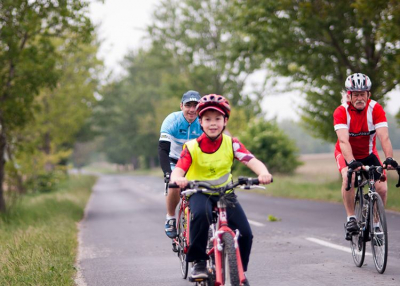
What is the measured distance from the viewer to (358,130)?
695 centimetres

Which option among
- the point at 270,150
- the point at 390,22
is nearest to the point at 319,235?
the point at 390,22

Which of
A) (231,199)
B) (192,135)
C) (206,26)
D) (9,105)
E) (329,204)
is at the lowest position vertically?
(329,204)

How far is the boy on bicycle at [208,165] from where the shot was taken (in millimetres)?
5062

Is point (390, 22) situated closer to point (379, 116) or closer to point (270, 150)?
point (379, 116)

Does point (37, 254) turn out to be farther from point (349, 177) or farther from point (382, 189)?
point (382, 189)

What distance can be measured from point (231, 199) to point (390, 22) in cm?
1039

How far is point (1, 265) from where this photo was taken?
7.09 metres

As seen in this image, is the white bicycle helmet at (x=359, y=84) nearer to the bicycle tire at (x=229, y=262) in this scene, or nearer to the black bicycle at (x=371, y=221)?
the black bicycle at (x=371, y=221)

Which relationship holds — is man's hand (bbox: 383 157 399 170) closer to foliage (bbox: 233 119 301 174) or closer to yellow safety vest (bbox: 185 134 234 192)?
yellow safety vest (bbox: 185 134 234 192)

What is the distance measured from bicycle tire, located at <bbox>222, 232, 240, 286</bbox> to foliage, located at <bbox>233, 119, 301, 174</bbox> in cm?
2750

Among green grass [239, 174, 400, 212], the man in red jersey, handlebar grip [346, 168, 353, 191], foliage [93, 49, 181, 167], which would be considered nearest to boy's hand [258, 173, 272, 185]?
handlebar grip [346, 168, 353, 191]

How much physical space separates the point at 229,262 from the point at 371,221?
8.64 ft

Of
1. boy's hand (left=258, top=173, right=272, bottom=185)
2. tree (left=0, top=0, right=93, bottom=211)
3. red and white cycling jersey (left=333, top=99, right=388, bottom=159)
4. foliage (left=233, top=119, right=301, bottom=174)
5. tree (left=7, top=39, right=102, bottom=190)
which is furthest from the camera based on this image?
foliage (left=233, top=119, right=301, bottom=174)

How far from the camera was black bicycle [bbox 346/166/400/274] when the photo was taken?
6391 mm
